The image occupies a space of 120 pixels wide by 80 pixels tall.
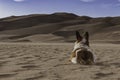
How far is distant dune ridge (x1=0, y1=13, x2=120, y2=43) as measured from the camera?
115 feet

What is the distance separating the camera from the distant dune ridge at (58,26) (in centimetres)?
3506

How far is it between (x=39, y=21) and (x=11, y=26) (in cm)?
421

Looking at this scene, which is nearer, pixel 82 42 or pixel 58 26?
pixel 82 42

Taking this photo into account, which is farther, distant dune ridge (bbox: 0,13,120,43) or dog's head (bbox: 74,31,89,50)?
distant dune ridge (bbox: 0,13,120,43)

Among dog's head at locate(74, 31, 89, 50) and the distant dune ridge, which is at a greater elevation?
dog's head at locate(74, 31, 89, 50)

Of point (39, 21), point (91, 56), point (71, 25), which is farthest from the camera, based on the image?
point (39, 21)

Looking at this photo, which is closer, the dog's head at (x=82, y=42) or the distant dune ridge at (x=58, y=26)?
the dog's head at (x=82, y=42)

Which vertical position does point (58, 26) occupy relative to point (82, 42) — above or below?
below

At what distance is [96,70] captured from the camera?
23.2 feet

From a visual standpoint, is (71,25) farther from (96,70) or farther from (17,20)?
(96,70)

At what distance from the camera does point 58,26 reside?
139 ft

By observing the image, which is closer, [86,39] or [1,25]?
[86,39]

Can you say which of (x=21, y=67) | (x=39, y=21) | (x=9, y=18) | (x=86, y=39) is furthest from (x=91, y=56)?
(x=9, y=18)

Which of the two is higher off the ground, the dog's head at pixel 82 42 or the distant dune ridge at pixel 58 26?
the dog's head at pixel 82 42
